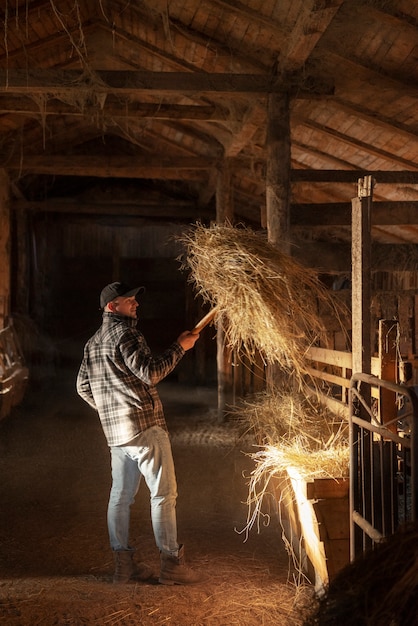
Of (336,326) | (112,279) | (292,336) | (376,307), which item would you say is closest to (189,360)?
(112,279)

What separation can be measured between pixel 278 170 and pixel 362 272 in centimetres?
266

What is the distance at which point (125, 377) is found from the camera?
3.79m

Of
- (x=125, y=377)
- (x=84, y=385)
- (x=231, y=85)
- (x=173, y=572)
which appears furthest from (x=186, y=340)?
(x=231, y=85)

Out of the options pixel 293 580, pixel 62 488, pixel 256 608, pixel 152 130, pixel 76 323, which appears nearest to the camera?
pixel 256 608

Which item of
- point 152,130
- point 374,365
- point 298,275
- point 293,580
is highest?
point 152,130

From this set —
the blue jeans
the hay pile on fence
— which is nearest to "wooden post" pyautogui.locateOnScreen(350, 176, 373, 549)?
the hay pile on fence

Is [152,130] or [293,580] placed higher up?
[152,130]

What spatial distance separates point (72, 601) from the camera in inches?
142

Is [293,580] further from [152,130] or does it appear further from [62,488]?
[152,130]

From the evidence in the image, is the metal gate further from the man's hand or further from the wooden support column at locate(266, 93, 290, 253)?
the wooden support column at locate(266, 93, 290, 253)

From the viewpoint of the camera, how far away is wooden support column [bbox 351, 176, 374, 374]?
12.0 ft

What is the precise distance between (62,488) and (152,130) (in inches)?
260

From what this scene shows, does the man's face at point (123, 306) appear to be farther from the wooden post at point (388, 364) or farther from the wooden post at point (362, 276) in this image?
the wooden post at point (388, 364)

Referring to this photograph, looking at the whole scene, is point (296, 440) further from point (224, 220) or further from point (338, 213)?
point (224, 220)
